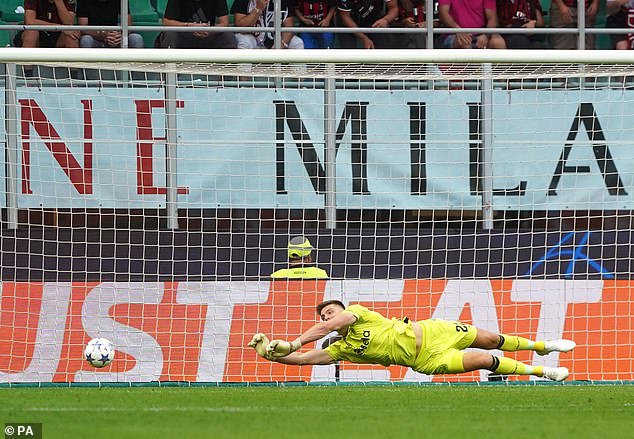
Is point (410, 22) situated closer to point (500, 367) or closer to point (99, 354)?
point (500, 367)

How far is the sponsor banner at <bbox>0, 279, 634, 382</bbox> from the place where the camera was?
44.2 feet

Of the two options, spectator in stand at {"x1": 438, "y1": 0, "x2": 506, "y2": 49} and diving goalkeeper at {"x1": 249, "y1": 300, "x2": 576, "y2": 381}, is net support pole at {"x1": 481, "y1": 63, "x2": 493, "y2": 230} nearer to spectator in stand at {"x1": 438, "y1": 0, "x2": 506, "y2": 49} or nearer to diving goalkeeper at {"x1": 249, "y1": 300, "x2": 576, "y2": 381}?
spectator in stand at {"x1": 438, "y1": 0, "x2": 506, "y2": 49}

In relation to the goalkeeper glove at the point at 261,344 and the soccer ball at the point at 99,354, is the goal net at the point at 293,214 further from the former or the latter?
the goalkeeper glove at the point at 261,344

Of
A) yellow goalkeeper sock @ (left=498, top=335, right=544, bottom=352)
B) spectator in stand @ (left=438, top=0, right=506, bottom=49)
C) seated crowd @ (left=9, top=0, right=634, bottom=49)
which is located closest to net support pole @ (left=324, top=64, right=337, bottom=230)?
seated crowd @ (left=9, top=0, right=634, bottom=49)

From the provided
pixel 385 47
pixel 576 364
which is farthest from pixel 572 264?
pixel 385 47

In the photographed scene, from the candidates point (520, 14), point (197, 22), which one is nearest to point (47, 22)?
point (197, 22)

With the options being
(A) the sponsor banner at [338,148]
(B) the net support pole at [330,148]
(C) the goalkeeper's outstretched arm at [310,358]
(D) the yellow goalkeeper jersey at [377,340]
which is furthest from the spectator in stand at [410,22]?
(C) the goalkeeper's outstretched arm at [310,358]

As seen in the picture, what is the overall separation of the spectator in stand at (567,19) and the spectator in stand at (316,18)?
283cm

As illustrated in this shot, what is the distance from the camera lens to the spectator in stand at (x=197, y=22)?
15250 millimetres

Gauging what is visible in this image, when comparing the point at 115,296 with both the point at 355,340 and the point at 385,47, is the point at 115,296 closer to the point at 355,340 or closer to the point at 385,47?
the point at 355,340

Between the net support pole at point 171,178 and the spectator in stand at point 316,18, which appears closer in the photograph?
the net support pole at point 171,178

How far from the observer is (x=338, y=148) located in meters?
14.2

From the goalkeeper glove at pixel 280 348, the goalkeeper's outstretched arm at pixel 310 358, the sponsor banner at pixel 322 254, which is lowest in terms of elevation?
the goalkeeper's outstretched arm at pixel 310 358

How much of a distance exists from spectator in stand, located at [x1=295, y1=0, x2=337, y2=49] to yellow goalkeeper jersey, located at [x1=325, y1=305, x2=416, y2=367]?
5.29 metres
